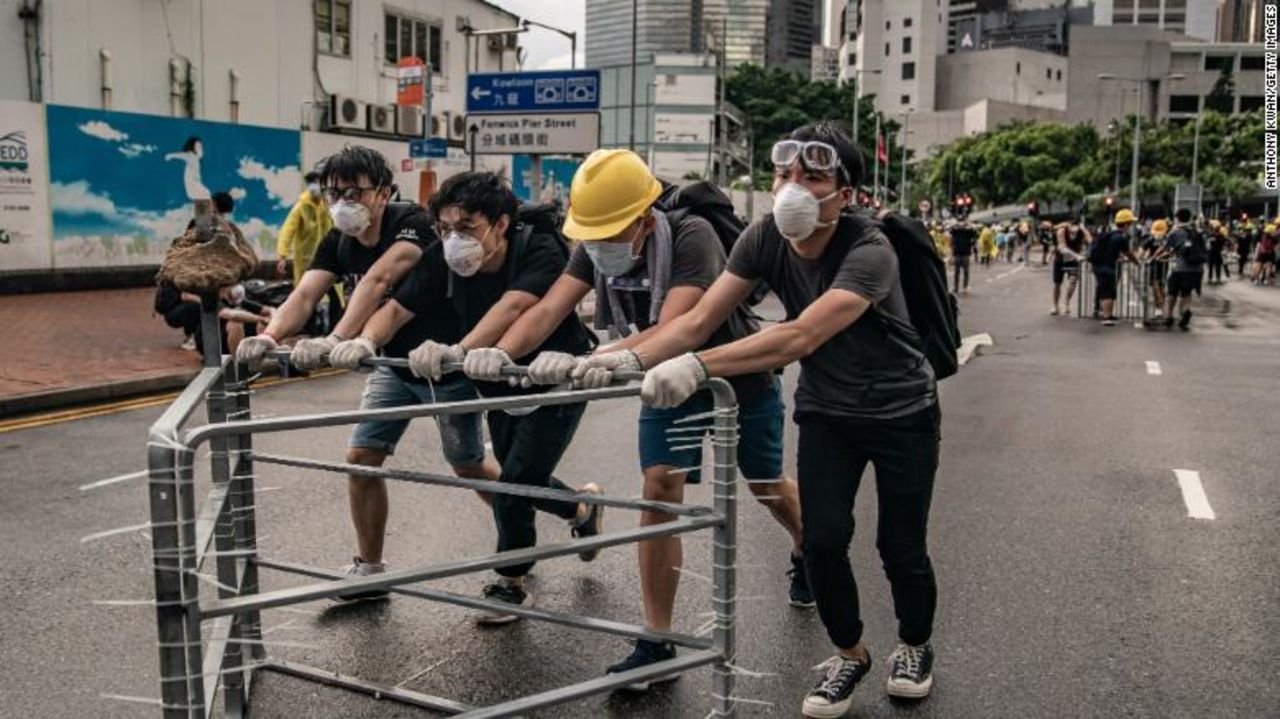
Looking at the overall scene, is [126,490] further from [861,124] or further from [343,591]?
[861,124]

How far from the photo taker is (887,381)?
157 inches

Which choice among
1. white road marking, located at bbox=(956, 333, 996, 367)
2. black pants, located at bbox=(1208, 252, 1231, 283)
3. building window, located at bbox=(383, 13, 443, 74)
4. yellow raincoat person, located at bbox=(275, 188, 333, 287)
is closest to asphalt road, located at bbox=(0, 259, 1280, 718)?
yellow raincoat person, located at bbox=(275, 188, 333, 287)

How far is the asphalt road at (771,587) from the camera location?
428 centimetres

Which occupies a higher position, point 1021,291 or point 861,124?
point 861,124

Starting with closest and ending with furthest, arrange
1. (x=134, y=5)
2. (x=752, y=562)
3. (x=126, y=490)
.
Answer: (x=752, y=562) → (x=126, y=490) → (x=134, y=5)

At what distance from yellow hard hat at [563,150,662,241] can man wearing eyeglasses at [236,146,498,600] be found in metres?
0.94

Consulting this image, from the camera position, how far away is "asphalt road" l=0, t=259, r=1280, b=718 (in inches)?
168

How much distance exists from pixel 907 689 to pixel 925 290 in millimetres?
1332

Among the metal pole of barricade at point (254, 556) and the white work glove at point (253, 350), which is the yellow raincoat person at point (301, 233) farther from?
the metal pole of barricade at point (254, 556)

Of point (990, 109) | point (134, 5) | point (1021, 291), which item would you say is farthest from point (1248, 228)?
point (990, 109)

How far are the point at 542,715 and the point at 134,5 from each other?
23217mm

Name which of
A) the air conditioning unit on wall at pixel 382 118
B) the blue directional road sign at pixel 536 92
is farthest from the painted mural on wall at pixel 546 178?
the blue directional road sign at pixel 536 92

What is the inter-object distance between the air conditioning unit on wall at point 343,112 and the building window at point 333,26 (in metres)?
1.28

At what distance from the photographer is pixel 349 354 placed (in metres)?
4.24
